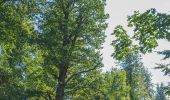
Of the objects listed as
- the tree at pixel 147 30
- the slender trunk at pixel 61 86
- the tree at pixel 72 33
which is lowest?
the tree at pixel 147 30

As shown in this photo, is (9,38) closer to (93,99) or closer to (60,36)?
(60,36)

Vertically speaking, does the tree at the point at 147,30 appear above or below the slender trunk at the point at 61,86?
below

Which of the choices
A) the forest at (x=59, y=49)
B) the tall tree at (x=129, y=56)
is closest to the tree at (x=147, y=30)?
the tall tree at (x=129, y=56)

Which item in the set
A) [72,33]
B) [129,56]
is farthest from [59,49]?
[129,56]

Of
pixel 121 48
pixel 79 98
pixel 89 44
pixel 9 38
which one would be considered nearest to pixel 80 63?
pixel 89 44

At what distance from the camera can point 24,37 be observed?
80.3ft

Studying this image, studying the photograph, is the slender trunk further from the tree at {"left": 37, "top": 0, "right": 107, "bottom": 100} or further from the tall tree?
the tall tree

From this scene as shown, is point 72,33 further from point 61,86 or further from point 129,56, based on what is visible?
point 129,56

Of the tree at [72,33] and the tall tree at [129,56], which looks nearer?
the tall tree at [129,56]

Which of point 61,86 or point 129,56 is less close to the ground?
point 61,86

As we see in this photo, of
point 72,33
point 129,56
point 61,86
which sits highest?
point 72,33

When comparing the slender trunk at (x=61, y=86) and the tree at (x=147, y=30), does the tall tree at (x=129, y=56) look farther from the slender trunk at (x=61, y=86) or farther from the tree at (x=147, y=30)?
the slender trunk at (x=61, y=86)

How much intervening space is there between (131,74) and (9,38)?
42.3 meters

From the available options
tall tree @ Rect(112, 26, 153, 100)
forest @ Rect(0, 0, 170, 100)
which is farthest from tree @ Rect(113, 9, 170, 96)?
forest @ Rect(0, 0, 170, 100)
